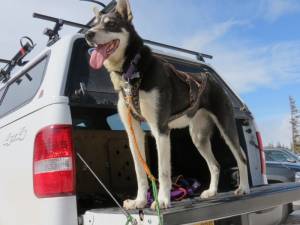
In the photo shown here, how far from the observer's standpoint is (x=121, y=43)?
306cm

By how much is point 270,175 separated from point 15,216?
682cm

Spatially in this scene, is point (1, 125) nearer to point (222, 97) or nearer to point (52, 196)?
point (52, 196)

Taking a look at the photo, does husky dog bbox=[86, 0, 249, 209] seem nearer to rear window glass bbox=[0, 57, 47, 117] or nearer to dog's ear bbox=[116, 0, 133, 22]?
dog's ear bbox=[116, 0, 133, 22]

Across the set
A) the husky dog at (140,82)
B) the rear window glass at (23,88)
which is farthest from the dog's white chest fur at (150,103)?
the rear window glass at (23,88)

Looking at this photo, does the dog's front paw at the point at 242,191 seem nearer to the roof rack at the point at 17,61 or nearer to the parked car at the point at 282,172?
the roof rack at the point at 17,61

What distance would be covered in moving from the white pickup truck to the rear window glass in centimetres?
1

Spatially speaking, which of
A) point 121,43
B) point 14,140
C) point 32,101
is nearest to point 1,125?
point 14,140

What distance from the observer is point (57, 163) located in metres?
2.81

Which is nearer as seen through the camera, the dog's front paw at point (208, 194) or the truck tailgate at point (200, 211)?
the truck tailgate at point (200, 211)

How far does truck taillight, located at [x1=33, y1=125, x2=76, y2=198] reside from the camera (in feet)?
9.18

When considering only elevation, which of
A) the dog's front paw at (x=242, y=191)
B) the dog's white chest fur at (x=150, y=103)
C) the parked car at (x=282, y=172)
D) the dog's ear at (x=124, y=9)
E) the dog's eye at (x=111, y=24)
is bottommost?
the dog's front paw at (x=242, y=191)

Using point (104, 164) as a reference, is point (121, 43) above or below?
above

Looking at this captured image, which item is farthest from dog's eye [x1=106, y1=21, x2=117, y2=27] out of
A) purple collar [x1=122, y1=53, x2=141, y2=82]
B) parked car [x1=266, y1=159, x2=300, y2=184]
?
parked car [x1=266, y1=159, x2=300, y2=184]

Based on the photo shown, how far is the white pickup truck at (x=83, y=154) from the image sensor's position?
2.80m
